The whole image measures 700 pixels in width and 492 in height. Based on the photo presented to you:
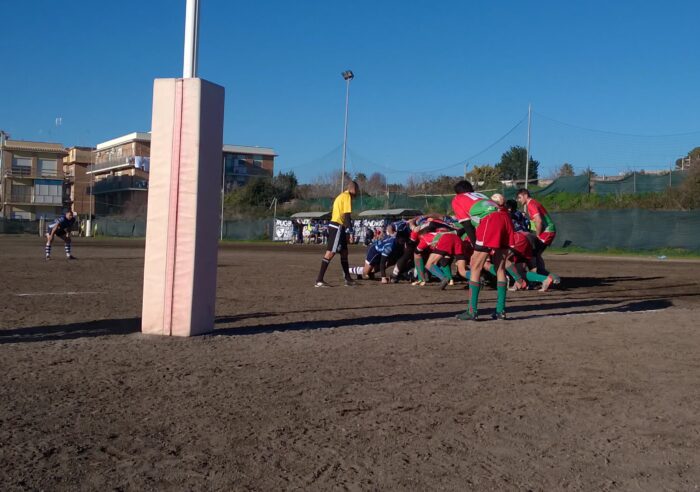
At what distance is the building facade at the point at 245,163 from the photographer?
9469 centimetres

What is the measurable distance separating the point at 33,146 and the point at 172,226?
79.9m

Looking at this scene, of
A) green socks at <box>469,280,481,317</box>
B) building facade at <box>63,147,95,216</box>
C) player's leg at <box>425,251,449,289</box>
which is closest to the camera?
green socks at <box>469,280,481,317</box>

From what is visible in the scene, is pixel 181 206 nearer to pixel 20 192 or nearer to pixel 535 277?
pixel 535 277

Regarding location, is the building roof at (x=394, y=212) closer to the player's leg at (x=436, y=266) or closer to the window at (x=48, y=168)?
the player's leg at (x=436, y=266)

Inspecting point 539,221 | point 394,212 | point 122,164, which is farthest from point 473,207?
point 122,164

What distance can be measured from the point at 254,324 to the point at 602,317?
173 inches

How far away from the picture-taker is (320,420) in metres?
3.97

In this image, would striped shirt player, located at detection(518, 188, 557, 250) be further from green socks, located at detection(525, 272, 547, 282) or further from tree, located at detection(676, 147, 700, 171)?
tree, located at detection(676, 147, 700, 171)

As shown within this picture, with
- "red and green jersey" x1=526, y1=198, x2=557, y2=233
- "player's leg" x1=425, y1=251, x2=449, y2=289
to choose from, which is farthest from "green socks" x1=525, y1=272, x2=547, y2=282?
"player's leg" x1=425, y1=251, x2=449, y2=289

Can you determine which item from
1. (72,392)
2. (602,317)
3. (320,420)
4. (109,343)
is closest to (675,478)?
(320,420)

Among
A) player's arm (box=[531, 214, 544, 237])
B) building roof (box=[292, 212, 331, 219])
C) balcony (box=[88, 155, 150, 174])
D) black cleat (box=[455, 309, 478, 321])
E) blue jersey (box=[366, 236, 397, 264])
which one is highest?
balcony (box=[88, 155, 150, 174])

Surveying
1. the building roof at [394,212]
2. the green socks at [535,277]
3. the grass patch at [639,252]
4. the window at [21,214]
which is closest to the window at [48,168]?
the window at [21,214]

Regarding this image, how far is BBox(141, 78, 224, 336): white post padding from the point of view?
258 inches

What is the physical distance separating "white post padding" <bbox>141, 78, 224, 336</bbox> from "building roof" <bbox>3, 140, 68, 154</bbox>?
78967mm
